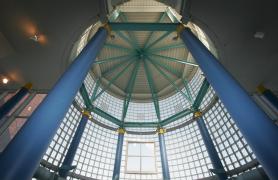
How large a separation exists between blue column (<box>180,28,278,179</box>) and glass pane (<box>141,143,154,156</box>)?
1885cm

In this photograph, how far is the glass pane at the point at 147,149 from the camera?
25.1m

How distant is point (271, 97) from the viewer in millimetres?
13828

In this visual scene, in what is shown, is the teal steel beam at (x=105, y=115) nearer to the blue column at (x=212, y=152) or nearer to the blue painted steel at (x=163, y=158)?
the blue painted steel at (x=163, y=158)

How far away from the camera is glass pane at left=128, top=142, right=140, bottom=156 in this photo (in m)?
25.1

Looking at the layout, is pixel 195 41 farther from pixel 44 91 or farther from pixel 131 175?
pixel 131 175

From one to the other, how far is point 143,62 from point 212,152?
17227 mm

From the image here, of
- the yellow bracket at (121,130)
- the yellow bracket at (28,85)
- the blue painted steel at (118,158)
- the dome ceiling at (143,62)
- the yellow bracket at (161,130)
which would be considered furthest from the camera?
the dome ceiling at (143,62)

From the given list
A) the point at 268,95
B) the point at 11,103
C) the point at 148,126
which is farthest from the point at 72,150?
the point at 268,95

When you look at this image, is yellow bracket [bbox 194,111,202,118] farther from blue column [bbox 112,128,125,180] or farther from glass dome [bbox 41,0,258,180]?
blue column [bbox 112,128,125,180]

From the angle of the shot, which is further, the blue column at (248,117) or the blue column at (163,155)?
the blue column at (163,155)

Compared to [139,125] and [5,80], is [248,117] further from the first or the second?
[139,125]


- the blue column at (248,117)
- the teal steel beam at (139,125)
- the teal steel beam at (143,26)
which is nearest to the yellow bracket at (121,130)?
the teal steel beam at (139,125)

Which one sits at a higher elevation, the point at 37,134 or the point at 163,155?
the point at 163,155

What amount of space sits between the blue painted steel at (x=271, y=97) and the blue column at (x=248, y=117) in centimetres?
806
